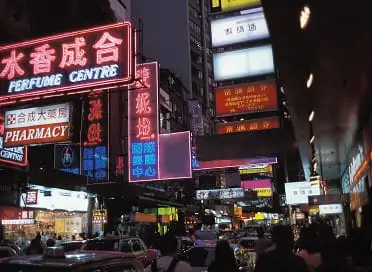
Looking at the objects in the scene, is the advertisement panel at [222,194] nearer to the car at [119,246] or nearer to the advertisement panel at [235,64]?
the car at [119,246]

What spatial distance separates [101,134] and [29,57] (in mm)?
12361

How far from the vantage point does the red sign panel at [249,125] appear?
54.2 feet

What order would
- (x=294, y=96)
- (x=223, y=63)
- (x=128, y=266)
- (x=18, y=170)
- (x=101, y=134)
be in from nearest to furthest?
(x=128, y=266), (x=294, y=96), (x=223, y=63), (x=18, y=170), (x=101, y=134)

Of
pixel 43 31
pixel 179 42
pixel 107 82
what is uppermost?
pixel 179 42

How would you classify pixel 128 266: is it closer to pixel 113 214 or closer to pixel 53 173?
pixel 53 173

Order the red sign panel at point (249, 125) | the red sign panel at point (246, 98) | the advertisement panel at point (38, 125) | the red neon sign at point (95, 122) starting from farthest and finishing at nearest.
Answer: the red neon sign at point (95, 122) → the red sign panel at point (249, 125) → the red sign panel at point (246, 98) → the advertisement panel at point (38, 125)

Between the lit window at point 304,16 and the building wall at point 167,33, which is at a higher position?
the building wall at point 167,33

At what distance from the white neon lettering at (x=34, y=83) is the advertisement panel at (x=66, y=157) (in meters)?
10.1

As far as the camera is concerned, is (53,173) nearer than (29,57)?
No

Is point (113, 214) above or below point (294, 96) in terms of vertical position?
below

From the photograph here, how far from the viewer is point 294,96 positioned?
11.6m

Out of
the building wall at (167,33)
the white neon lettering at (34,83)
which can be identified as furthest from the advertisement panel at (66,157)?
the building wall at (167,33)

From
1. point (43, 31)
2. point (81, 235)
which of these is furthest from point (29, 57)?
point (43, 31)

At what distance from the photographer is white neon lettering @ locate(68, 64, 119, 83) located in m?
12.4
